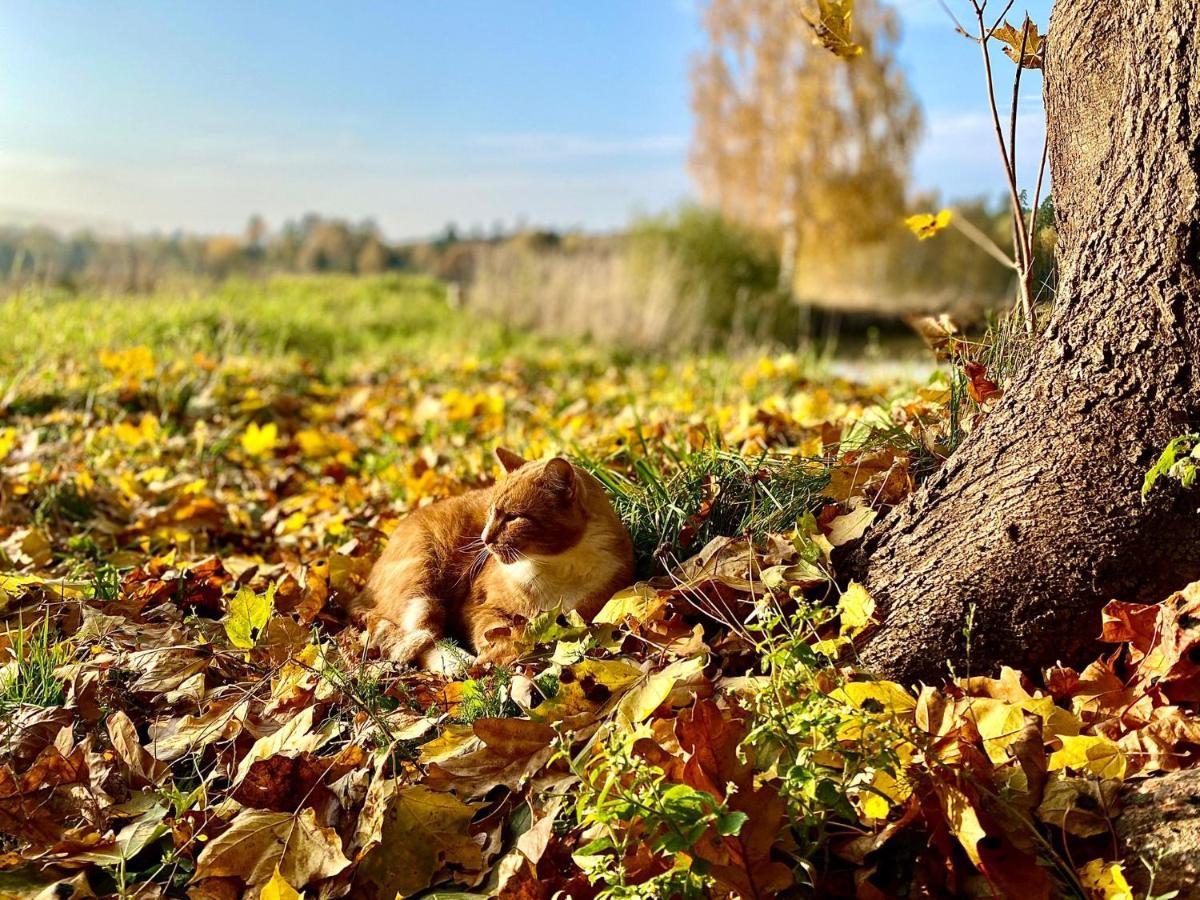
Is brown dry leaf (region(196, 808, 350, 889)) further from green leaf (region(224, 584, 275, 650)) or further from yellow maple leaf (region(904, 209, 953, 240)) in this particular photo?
yellow maple leaf (region(904, 209, 953, 240))

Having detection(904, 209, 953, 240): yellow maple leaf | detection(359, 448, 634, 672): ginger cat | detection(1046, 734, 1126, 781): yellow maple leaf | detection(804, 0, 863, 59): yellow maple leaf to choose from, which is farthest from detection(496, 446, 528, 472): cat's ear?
detection(1046, 734, 1126, 781): yellow maple leaf

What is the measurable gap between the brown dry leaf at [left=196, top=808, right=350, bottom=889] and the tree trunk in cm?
125

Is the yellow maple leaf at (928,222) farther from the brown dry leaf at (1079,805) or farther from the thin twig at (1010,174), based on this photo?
the brown dry leaf at (1079,805)

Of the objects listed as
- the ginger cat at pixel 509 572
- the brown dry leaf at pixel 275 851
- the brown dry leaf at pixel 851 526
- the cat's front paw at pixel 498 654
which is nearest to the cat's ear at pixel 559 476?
the ginger cat at pixel 509 572

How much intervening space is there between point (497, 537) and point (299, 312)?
11.3 meters

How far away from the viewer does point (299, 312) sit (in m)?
13.3

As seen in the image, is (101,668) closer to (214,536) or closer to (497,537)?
(497,537)

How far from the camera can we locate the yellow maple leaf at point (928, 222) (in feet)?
10.4

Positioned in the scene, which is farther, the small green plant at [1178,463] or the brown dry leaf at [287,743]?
the brown dry leaf at [287,743]

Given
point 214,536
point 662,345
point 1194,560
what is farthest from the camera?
point 662,345

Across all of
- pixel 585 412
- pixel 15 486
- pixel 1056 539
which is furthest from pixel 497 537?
pixel 585 412

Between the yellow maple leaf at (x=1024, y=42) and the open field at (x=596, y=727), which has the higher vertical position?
the yellow maple leaf at (x=1024, y=42)

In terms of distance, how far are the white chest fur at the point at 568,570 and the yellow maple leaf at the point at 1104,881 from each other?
1.38 metres

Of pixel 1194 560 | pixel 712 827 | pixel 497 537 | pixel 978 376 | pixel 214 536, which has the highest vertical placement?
pixel 978 376
